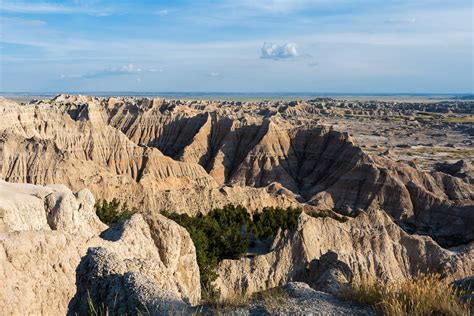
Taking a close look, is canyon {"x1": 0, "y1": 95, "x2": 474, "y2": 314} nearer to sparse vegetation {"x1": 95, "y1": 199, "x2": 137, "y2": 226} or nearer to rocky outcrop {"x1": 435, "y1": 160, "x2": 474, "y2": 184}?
rocky outcrop {"x1": 435, "y1": 160, "x2": 474, "y2": 184}

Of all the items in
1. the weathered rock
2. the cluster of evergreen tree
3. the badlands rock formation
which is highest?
the badlands rock formation

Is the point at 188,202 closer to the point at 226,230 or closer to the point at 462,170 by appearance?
the point at 226,230

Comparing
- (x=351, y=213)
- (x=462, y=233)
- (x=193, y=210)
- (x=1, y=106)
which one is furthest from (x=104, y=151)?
(x=462, y=233)

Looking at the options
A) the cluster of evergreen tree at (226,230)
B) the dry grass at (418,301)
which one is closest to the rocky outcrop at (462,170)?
the cluster of evergreen tree at (226,230)

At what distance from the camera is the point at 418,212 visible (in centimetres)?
5481

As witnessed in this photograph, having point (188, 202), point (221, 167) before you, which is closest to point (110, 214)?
point (188, 202)

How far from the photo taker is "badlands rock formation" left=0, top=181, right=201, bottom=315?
811 centimetres

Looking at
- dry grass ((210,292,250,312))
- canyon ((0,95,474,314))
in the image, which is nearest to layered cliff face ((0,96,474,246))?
canyon ((0,95,474,314))

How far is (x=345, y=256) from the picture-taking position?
74.3 feet

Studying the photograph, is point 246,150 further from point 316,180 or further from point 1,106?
point 1,106

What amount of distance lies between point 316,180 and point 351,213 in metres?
16.2

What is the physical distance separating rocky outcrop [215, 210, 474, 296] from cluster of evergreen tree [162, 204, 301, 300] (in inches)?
53.0

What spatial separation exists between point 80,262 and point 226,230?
2354 cm

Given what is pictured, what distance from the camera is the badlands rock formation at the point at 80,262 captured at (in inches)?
319
